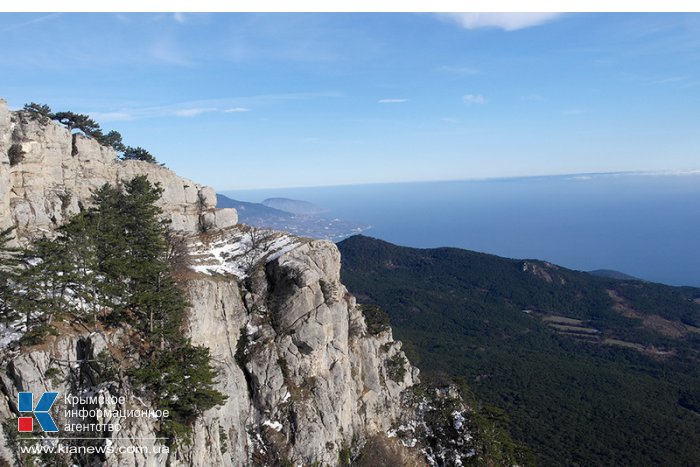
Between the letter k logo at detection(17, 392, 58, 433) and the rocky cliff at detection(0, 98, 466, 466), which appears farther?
the rocky cliff at detection(0, 98, 466, 466)

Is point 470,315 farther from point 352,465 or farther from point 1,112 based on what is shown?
point 1,112

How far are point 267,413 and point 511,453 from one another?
95.3 ft

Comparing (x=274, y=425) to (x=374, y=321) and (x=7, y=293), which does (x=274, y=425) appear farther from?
(x=374, y=321)

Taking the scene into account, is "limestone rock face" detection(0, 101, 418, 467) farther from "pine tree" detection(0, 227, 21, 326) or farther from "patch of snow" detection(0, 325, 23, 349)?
"pine tree" detection(0, 227, 21, 326)

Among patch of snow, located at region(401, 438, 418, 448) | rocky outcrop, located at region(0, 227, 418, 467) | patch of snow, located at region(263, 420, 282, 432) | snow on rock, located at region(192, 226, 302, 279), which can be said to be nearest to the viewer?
rocky outcrop, located at region(0, 227, 418, 467)

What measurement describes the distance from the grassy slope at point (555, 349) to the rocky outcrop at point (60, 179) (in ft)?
133

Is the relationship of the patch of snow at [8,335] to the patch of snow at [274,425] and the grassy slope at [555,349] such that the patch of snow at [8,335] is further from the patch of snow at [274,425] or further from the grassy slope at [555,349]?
the grassy slope at [555,349]

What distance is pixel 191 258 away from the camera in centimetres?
3881

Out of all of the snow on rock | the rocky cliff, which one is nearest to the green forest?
the rocky cliff

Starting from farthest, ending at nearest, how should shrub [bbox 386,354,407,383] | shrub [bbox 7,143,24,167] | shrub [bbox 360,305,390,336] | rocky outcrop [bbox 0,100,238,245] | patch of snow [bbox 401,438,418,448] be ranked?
shrub [bbox 360,305,390,336] < shrub [bbox 386,354,407,383] < patch of snow [bbox 401,438,418,448] < shrub [bbox 7,143,24,167] < rocky outcrop [bbox 0,100,238,245]

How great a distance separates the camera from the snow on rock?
38.2 m

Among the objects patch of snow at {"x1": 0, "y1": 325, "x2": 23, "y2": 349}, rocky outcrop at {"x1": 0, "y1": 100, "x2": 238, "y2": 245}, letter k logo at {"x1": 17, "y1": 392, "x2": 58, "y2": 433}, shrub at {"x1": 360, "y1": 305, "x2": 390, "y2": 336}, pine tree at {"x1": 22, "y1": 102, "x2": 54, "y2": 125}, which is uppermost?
pine tree at {"x1": 22, "y1": 102, "x2": 54, "y2": 125}

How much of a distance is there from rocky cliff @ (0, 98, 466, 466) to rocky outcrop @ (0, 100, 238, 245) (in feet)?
0.39

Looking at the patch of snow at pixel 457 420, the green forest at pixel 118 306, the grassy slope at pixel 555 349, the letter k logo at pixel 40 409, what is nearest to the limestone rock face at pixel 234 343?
the letter k logo at pixel 40 409
